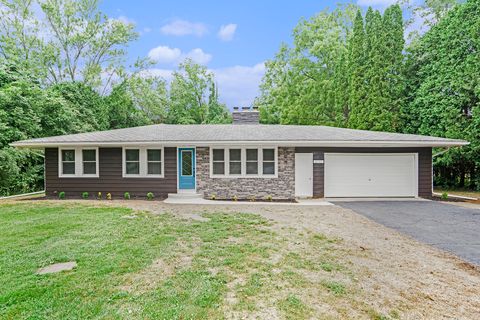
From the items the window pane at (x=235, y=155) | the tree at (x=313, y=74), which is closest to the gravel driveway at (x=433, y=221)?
the window pane at (x=235, y=155)

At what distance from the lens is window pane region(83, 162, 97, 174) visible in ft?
36.6

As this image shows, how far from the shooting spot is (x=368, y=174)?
36.7 feet

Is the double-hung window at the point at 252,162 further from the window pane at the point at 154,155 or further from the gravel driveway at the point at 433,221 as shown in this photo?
the window pane at the point at 154,155

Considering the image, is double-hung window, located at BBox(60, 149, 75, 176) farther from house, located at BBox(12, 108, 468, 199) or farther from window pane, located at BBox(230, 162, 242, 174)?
window pane, located at BBox(230, 162, 242, 174)

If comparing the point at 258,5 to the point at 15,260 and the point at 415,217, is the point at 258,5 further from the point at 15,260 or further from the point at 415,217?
the point at 15,260

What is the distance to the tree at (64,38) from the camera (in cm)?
1970

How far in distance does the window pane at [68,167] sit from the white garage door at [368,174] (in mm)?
10661

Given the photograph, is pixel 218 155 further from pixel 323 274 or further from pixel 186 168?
pixel 323 274

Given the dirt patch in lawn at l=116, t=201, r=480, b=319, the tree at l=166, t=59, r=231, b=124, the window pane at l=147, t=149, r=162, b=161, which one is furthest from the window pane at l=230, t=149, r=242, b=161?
the tree at l=166, t=59, r=231, b=124

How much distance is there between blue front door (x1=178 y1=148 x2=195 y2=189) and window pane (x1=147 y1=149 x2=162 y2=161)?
2.78ft

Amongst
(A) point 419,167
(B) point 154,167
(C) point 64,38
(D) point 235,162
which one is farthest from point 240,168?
(C) point 64,38

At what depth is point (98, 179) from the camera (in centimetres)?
1109

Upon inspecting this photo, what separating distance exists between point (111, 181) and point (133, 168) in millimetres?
1052

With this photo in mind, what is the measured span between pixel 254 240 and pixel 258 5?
54.4 ft
